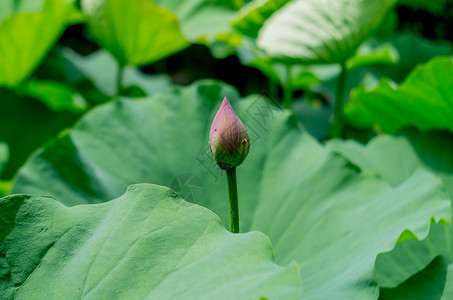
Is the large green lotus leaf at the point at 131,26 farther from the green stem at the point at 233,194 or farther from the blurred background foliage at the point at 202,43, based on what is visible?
the green stem at the point at 233,194

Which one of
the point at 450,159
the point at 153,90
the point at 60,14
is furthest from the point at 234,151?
the point at 153,90

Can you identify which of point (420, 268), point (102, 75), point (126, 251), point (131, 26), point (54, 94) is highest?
point (126, 251)

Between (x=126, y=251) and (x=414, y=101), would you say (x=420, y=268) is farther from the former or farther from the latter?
(x=126, y=251)

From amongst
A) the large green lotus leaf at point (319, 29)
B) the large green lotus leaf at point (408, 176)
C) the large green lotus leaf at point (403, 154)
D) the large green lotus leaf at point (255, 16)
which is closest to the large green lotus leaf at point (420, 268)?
the large green lotus leaf at point (408, 176)

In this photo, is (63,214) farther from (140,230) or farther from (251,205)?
(251,205)

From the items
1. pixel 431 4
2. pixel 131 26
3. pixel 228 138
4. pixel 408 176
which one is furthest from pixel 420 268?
pixel 431 4

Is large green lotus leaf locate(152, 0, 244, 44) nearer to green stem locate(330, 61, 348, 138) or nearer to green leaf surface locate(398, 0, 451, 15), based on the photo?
green stem locate(330, 61, 348, 138)
